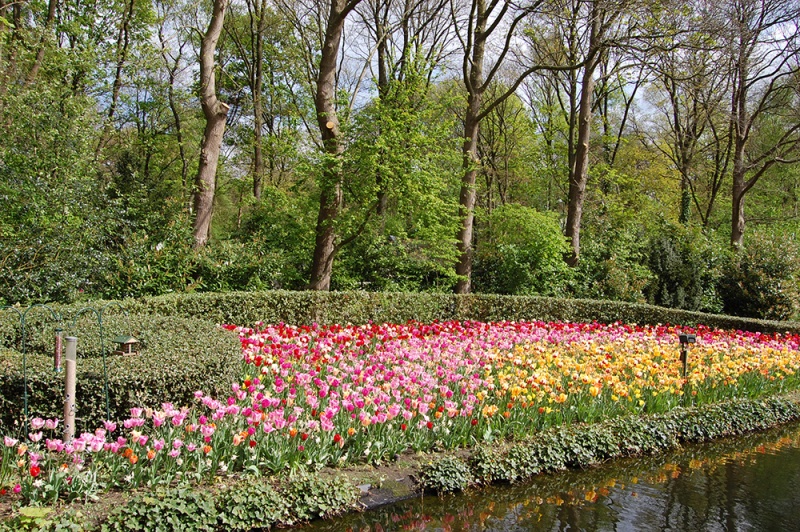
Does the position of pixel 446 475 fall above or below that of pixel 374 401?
below

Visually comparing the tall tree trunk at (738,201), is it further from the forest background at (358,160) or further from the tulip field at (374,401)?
the tulip field at (374,401)

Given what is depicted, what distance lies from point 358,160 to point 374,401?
24.5 ft

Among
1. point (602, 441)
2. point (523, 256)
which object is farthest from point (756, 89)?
point (602, 441)

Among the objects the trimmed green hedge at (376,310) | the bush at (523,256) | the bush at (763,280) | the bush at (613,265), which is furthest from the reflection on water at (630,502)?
the bush at (763,280)

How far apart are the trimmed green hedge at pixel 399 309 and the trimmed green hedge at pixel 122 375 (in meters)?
2.60

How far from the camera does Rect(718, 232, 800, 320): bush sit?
1598 cm

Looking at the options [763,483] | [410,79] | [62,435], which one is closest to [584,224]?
[410,79]

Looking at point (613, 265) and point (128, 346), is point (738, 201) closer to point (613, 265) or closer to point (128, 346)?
point (613, 265)

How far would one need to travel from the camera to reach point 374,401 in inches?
200

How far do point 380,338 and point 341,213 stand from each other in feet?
14.7

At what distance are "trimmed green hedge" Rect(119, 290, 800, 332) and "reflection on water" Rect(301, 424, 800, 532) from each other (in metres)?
5.66

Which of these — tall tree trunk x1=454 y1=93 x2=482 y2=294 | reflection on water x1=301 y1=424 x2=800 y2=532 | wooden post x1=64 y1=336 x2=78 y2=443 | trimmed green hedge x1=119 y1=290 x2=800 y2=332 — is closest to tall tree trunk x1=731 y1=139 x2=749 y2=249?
trimmed green hedge x1=119 y1=290 x2=800 y2=332

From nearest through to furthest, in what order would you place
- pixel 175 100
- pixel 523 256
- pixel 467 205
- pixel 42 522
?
pixel 42 522, pixel 467 205, pixel 523 256, pixel 175 100

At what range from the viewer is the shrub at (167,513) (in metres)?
3.37
